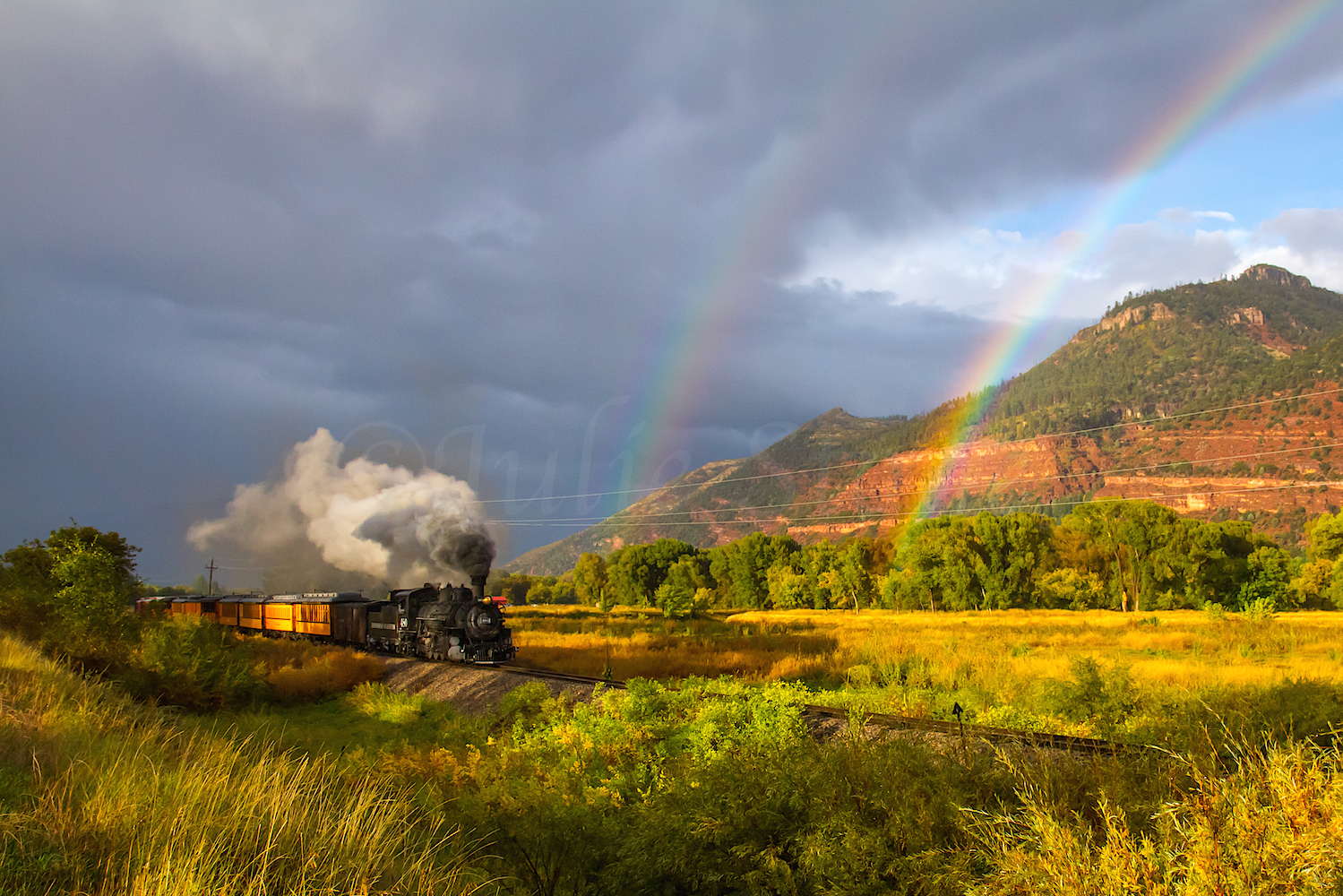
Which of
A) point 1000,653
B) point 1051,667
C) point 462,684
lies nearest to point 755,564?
point 1000,653

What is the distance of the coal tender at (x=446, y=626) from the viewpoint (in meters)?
27.6

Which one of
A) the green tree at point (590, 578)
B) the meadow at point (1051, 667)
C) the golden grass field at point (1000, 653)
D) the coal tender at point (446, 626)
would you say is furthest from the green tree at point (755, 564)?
the coal tender at point (446, 626)

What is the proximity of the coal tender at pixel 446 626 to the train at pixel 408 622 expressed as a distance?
0.11 feet

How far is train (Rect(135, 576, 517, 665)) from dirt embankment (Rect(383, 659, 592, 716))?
1.13 metres

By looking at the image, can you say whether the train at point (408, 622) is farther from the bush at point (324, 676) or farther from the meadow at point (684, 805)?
the meadow at point (684, 805)

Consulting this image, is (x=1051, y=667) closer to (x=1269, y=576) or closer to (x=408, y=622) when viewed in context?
(x=408, y=622)

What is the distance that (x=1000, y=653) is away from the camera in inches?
1129

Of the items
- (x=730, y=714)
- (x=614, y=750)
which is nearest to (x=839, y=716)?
(x=730, y=714)

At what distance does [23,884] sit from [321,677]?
23185mm

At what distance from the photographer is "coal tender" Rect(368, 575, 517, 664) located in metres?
27.6

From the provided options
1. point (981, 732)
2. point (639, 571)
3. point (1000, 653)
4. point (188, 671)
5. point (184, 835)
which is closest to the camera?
point (184, 835)

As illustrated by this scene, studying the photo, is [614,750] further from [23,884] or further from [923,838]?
[23,884]

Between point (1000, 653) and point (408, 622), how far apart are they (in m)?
24.6

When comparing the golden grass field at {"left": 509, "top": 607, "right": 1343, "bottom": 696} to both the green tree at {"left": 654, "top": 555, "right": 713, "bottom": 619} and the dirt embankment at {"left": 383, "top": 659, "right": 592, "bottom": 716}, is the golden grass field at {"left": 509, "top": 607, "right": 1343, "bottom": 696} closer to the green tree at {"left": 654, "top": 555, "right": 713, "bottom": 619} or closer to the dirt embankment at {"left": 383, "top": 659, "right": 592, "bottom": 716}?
the dirt embankment at {"left": 383, "top": 659, "right": 592, "bottom": 716}
